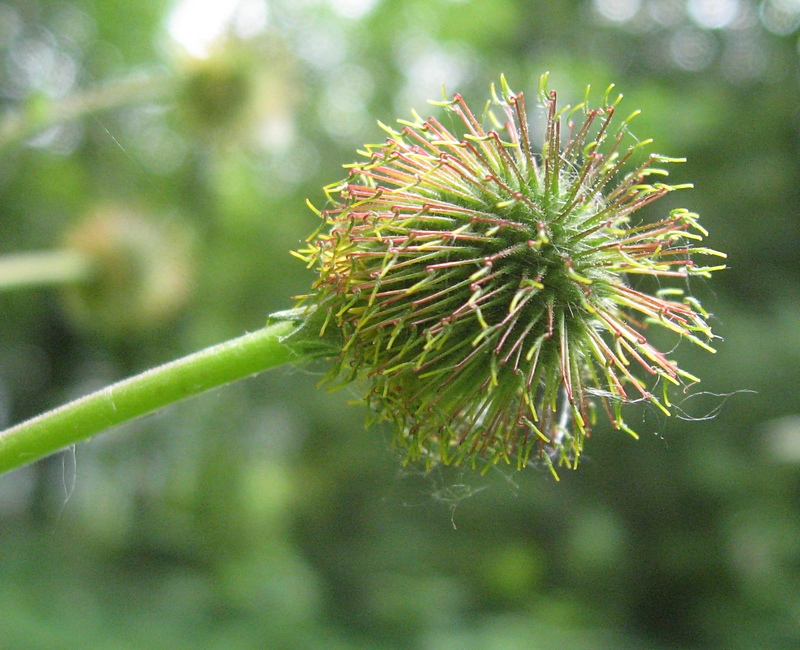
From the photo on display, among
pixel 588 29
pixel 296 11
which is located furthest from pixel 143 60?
pixel 588 29

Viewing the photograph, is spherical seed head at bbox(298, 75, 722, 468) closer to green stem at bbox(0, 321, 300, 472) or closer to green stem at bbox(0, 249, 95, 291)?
green stem at bbox(0, 321, 300, 472)

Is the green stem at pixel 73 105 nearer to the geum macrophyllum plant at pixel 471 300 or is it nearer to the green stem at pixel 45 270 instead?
the green stem at pixel 45 270

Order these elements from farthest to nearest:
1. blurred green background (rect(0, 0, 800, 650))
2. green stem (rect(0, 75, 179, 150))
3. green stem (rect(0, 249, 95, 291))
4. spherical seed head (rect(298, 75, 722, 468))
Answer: blurred green background (rect(0, 0, 800, 650)) → green stem (rect(0, 249, 95, 291)) → green stem (rect(0, 75, 179, 150)) → spherical seed head (rect(298, 75, 722, 468))

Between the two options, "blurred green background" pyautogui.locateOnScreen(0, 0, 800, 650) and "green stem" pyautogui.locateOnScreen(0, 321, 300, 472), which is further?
"blurred green background" pyautogui.locateOnScreen(0, 0, 800, 650)

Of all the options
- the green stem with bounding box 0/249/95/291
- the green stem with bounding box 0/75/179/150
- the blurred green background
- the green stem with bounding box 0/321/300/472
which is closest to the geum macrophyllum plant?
the green stem with bounding box 0/321/300/472

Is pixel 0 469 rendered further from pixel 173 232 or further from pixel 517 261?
pixel 173 232

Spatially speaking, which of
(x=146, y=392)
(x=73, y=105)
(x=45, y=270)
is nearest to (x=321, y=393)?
(x=45, y=270)

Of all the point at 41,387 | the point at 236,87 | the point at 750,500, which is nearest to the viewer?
the point at 236,87
